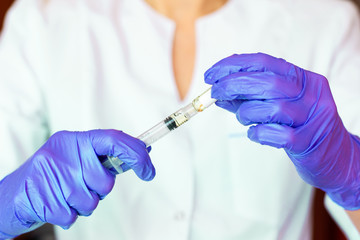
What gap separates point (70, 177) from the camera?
2.36 feet

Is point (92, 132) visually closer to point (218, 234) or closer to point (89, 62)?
point (89, 62)

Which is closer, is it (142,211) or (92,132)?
(92,132)

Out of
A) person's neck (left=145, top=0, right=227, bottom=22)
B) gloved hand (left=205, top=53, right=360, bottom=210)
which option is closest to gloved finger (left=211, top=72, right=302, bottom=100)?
gloved hand (left=205, top=53, right=360, bottom=210)

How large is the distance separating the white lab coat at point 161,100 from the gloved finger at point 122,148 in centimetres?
25

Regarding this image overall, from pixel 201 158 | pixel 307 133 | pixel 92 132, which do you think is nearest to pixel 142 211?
pixel 201 158

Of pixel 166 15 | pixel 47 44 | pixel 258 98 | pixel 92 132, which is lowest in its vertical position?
pixel 258 98

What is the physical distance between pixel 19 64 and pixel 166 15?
1.19 ft

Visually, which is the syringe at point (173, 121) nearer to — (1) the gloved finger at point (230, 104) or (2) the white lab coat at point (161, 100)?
(1) the gloved finger at point (230, 104)

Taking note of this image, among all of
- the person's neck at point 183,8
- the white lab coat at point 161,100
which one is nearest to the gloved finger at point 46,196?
the white lab coat at point 161,100

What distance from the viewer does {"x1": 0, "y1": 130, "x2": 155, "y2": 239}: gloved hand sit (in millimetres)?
708

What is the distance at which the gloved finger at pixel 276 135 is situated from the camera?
0.70 meters

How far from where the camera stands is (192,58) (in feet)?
3.42

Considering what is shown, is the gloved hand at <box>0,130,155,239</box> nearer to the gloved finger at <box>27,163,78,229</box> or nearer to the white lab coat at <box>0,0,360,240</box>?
the gloved finger at <box>27,163,78,229</box>

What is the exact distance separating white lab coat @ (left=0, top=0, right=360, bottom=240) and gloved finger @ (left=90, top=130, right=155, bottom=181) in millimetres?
246
